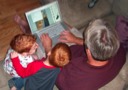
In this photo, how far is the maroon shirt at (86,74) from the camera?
1.32 m

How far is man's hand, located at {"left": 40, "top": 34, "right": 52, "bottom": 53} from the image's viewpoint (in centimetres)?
164

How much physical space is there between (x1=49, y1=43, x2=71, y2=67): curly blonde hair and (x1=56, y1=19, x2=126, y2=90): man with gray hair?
5 centimetres

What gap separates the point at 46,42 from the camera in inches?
66.2

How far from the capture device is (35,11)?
5.80ft

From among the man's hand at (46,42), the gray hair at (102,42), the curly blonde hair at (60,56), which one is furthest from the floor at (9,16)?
the gray hair at (102,42)

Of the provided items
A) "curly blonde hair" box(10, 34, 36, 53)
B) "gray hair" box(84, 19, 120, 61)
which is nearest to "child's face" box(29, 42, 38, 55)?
"curly blonde hair" box(10, 34, 36, 53)

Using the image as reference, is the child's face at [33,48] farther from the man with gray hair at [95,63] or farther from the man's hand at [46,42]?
the man with gray hair at [95,63]

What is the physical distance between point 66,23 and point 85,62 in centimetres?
62

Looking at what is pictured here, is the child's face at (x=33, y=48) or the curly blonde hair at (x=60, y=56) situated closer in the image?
the curly blonde hair at (x=60, y=56)

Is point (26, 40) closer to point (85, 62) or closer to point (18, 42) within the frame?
point (18, 42)

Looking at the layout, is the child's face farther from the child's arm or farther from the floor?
the floor

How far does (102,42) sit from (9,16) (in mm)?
1502

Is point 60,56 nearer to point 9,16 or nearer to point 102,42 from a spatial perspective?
point 102,42

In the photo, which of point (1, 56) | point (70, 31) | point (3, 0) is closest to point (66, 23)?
point (70, 31)
